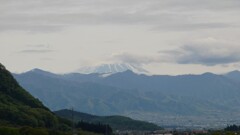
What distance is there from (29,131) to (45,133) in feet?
17.5

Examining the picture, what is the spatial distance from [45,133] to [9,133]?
12969 millimetres

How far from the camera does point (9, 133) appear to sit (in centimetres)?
17625

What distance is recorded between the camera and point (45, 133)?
18562cm

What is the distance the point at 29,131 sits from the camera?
599ft

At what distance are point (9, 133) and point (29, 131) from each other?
25.6 feet
